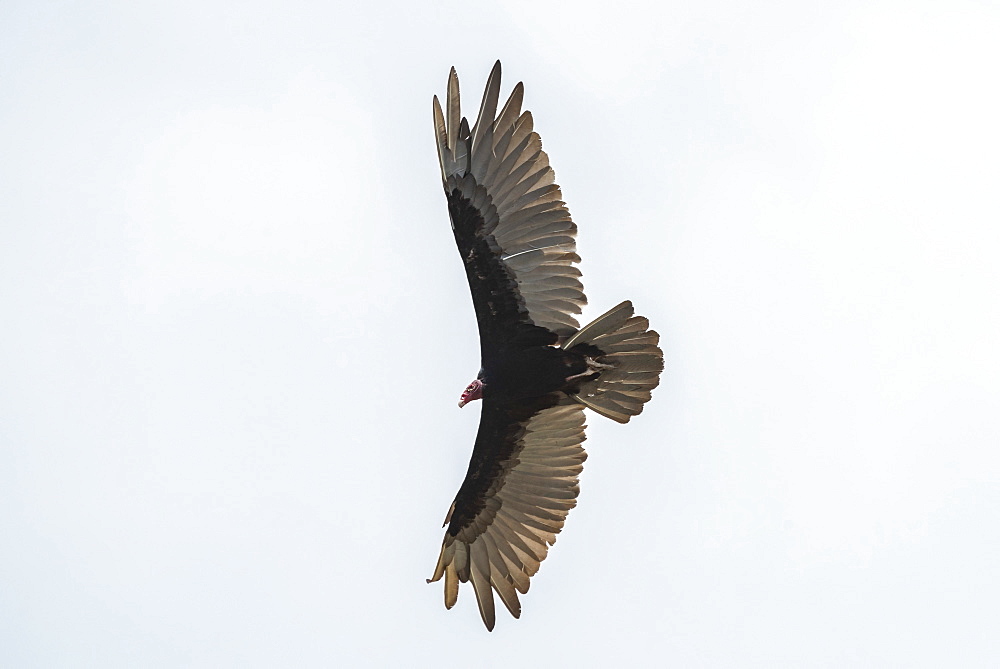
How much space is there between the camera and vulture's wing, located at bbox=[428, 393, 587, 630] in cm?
1127

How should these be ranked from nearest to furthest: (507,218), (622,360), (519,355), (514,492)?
1. (507,218)
2. (622,360)
3. (519,355)
4. (514,492)

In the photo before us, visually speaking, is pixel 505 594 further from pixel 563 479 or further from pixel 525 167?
pixel 525 167

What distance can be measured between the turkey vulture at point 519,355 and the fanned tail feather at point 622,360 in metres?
0.01

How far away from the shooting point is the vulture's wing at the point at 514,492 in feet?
37.0

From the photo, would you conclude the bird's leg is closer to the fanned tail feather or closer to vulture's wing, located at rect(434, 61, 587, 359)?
the fanned tail feather

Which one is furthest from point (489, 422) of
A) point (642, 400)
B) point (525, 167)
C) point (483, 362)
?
point (525, 167)

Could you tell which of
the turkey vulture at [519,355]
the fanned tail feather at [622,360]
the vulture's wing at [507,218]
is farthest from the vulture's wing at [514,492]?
the vulture's wing at [507,218]

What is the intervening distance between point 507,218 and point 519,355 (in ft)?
3.67

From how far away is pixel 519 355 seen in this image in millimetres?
10945

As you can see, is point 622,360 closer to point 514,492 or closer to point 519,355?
point 519,355

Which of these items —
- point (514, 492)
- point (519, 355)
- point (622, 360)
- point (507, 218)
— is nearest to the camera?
point (507, 218)

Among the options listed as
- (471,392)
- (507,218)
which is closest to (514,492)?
(471,392)

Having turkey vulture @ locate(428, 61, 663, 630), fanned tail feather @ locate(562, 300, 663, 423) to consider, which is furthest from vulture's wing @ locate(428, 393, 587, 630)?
fanned tail feather @ locate(562, 300, 663, 423)

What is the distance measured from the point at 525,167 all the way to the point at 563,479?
2.66m
